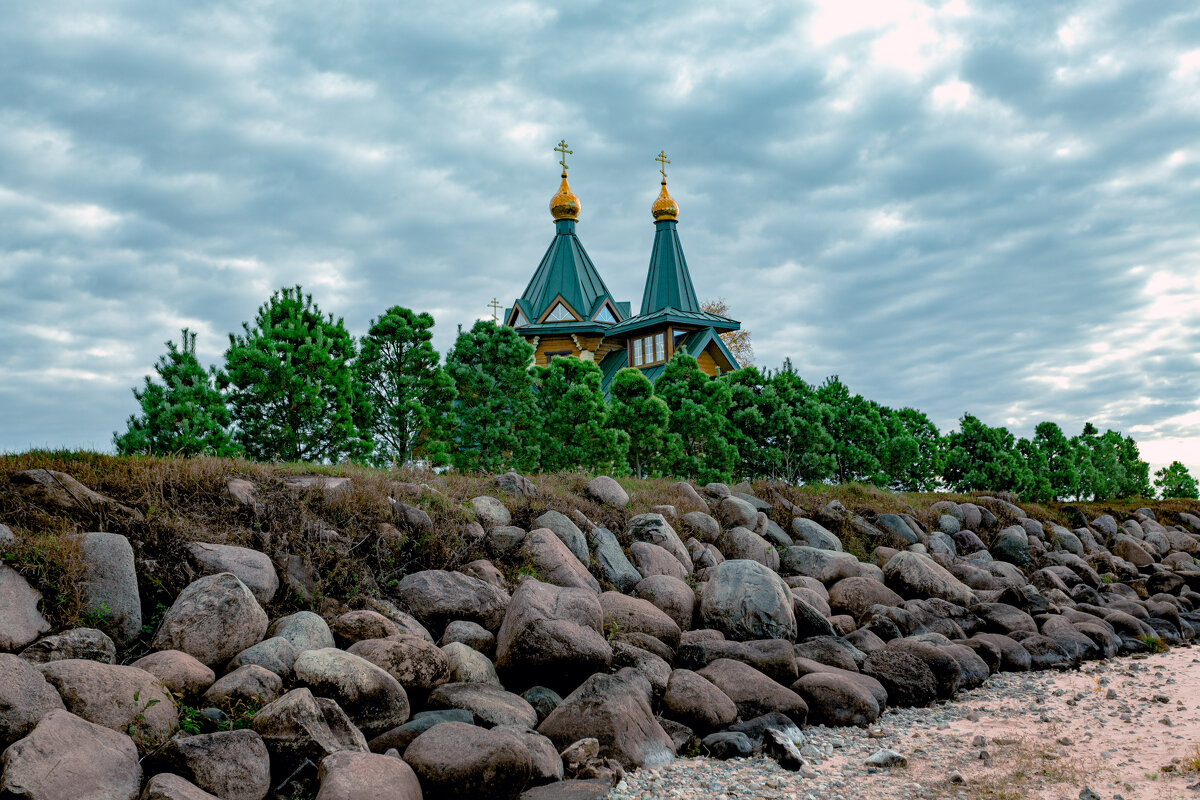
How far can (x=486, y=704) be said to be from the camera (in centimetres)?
712

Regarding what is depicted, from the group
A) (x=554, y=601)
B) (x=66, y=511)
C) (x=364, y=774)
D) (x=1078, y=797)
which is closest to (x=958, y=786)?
(x=1078, y=797)

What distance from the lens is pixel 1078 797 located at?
686 centimetres

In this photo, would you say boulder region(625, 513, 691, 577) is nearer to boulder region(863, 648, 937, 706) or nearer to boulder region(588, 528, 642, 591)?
boulder region(588, 528, 642, 591)

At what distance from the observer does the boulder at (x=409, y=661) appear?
23.8 ft

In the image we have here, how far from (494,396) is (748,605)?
10.4 m

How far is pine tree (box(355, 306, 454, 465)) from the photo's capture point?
17.8 metres

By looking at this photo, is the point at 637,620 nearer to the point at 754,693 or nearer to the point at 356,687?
the point at 754,693

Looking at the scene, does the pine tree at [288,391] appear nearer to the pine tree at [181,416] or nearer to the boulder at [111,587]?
the pine tree at [181,416]

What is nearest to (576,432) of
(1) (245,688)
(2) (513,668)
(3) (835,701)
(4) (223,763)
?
(3) (835,701)

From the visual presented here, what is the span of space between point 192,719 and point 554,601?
12.2ft

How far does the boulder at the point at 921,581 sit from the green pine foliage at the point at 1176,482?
32.1 m

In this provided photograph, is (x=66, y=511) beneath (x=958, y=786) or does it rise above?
above

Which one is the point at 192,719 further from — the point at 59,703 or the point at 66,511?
the point at 66,511

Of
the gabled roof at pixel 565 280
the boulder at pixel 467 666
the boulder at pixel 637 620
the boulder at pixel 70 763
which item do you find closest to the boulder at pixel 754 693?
the boulder at pixel 637 620
